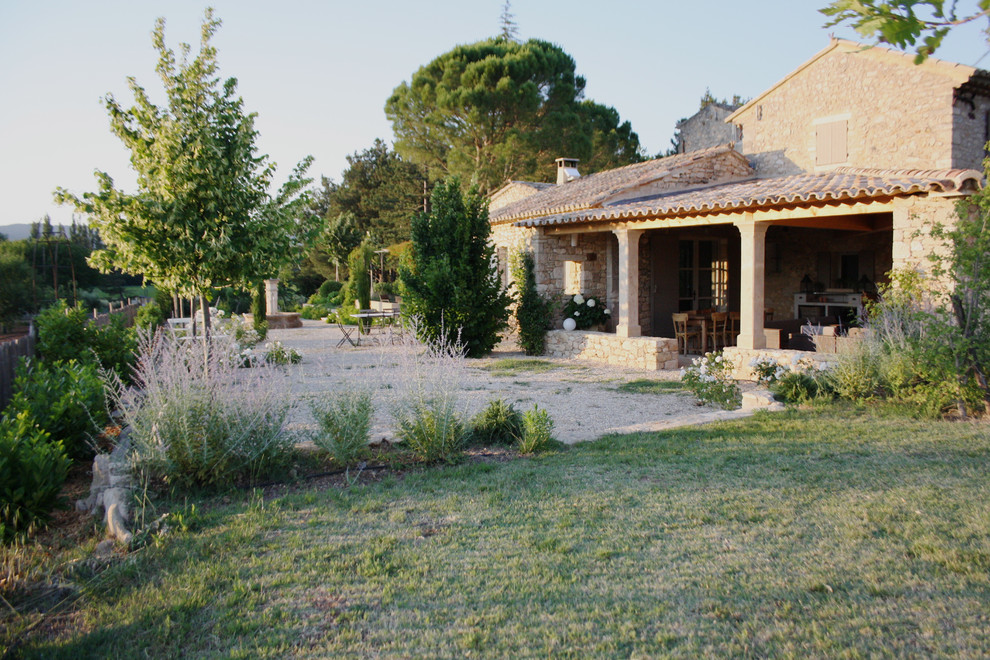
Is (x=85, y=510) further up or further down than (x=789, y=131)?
further down

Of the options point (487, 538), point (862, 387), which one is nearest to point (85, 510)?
point (487, 538)

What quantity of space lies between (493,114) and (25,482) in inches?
868

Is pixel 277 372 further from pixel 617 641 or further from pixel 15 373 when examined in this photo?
pixel 617 641

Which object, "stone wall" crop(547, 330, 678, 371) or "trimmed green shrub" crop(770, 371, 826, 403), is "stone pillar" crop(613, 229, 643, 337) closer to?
"stone wall" crop(547, 330, 678, 371)

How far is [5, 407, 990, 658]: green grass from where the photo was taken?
2.64 meters

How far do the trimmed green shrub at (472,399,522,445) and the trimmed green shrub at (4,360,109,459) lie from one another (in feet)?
9.55

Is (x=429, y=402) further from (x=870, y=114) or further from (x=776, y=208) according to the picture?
(x=870, y=114)

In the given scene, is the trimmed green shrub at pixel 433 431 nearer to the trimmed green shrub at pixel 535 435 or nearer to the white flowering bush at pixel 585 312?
the trimmed green shrub at pixel 535 435

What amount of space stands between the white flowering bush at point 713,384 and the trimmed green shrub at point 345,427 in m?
4.00

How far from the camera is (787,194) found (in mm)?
9016

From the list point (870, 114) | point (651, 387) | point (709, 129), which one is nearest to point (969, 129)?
point (870, 114)

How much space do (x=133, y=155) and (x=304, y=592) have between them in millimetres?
4640

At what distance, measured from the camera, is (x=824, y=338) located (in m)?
8.94

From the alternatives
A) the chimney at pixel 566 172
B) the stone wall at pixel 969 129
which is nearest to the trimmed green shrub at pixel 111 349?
the stone wall at pixel 969 129
